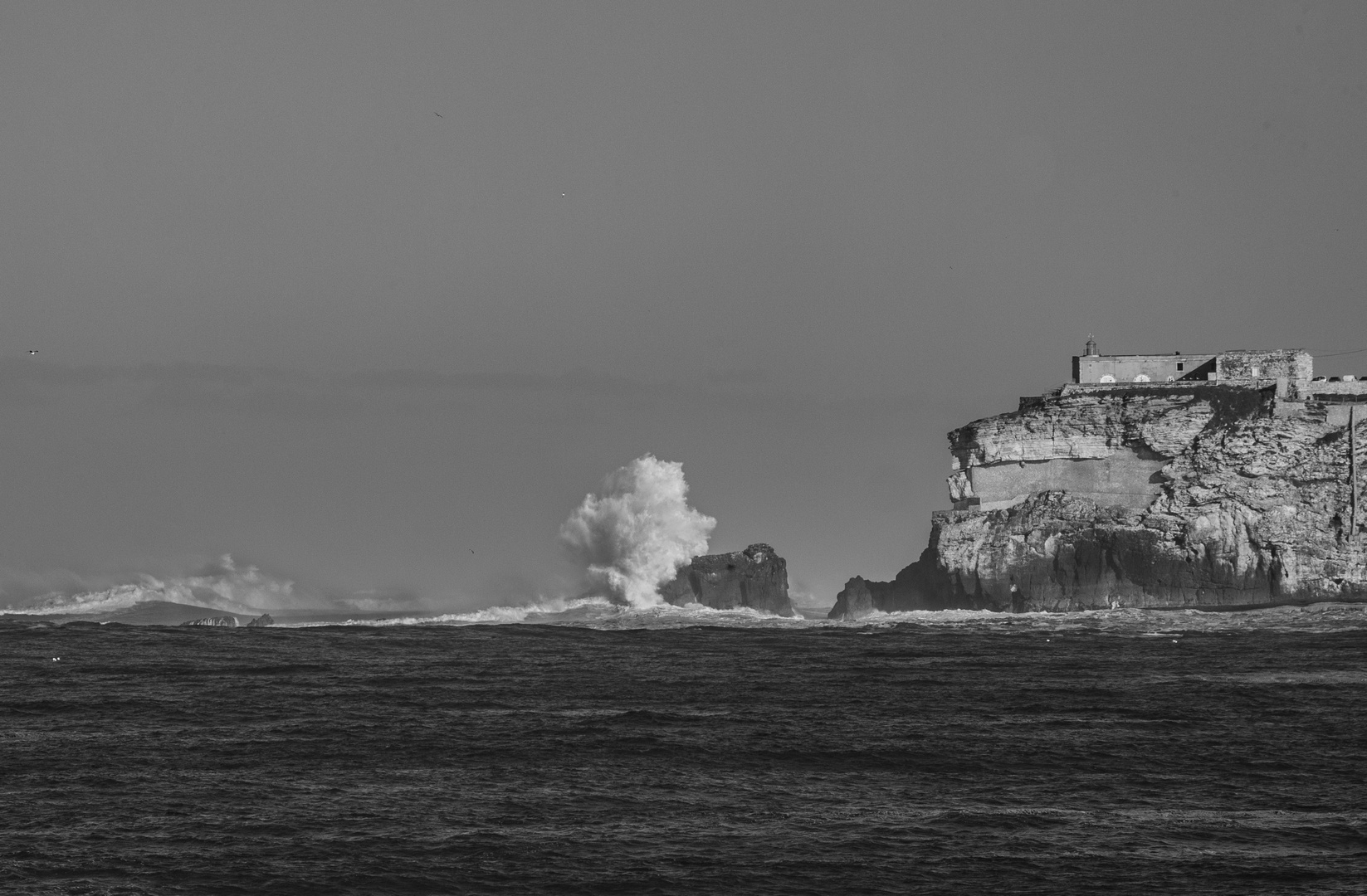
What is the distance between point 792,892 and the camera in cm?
2045

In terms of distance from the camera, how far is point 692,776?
28.7 meters

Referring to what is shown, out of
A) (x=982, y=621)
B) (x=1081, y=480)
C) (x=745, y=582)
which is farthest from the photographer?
(x=745, y=582)

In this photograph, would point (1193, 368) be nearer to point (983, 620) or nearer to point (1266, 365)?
point (1266, 365)

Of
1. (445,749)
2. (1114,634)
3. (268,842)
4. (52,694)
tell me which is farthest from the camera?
(1114,634)

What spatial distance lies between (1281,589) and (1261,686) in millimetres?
34265

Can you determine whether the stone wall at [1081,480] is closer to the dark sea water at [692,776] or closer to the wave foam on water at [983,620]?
the wave foam on water at [983,620]

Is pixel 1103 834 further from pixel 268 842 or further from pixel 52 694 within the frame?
pixel 52 694

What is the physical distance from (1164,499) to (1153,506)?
594mm

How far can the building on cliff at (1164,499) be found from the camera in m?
75.6

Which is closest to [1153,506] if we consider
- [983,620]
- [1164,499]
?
[1164,499]

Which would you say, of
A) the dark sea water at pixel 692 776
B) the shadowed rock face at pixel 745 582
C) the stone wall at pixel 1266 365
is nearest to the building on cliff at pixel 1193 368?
the stone wall at pixel 1266 365

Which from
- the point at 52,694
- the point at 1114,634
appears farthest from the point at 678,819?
the point at 1114,634

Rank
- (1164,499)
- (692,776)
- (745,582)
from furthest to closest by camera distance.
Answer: (745,582), (1164,499), (692,776)

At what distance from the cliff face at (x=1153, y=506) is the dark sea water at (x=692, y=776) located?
24.2 meters
